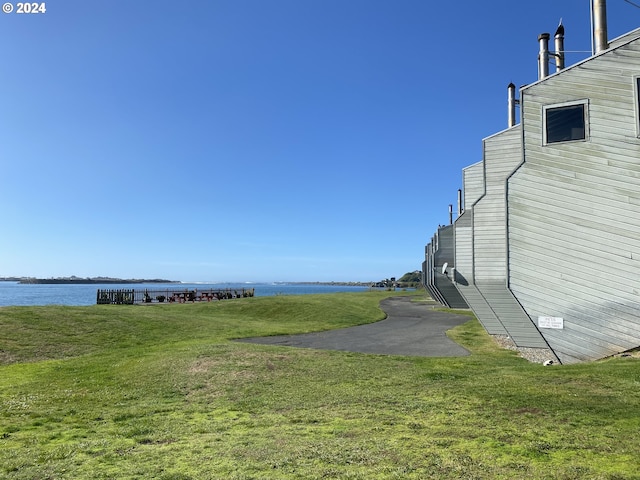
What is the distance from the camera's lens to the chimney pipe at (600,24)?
1579cm

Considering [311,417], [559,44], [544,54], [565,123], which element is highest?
[559,44]

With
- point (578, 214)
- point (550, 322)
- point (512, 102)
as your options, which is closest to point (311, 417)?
point (550, 322)

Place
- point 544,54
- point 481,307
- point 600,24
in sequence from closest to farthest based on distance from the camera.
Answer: point 600,24
point 544,54
point 481,307

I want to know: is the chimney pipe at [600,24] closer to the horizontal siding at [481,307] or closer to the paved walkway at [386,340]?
the horizontal siding at [481,307]

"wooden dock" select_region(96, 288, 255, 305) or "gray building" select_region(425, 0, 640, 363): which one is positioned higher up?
"gray building" select_region(425, 0, 640, 363)

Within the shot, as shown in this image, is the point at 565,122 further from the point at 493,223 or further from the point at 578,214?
the point at 493,223

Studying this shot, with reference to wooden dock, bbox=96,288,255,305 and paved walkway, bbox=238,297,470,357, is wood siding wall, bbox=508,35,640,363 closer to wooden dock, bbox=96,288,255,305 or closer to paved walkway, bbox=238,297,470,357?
paved walkway, bbox=238,297,470,357

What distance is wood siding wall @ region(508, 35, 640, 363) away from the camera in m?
13.5

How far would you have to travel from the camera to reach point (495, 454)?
19.4 ft

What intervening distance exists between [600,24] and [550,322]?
10656mm

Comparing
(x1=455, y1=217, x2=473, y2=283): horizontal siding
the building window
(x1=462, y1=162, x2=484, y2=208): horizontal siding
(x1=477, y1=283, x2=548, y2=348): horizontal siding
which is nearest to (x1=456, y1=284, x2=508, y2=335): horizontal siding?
(x1=455, y1=217, x2=473, y2=283): horizontal siding

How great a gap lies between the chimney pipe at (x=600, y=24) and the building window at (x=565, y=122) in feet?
9.49

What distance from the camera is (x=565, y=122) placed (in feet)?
49.0

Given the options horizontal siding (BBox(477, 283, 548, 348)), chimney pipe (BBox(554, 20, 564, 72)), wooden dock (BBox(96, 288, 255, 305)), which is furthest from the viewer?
wooden dock (BBox(96, 288, 255, 305))
